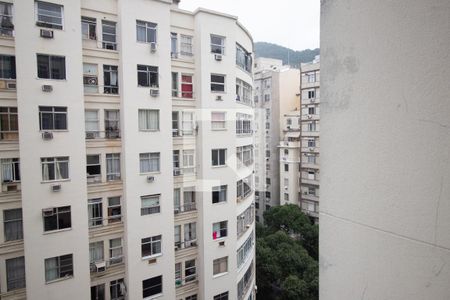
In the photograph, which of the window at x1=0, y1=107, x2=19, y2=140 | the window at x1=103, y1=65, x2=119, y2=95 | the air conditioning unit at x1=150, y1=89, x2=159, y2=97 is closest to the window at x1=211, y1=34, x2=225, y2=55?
the air conditioning unit at x1=150, y1=89, x2=159, y2=97

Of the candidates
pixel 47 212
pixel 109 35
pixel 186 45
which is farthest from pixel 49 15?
pixel 47 212

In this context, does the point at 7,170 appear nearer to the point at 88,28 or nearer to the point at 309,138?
the point at 88,28

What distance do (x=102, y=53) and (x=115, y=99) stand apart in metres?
1.62

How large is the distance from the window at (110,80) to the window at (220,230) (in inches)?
254

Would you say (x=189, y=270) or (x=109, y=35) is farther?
(x=189, y=270)

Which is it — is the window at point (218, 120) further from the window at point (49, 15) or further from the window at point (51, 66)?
the window at point (49, 15)

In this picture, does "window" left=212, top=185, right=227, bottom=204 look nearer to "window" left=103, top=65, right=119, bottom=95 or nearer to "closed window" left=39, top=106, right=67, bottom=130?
"window" left=103, top=65, right=119, bottom=95

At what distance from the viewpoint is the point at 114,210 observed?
1019cm

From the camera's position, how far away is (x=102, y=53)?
978 centimetres

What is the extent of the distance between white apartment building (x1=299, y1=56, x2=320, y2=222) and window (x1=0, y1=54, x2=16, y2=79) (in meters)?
22.4

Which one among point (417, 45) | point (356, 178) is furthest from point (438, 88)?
point (356, 178)

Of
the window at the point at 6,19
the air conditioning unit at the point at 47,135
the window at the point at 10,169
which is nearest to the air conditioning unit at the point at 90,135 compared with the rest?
the air conditioning unit at the point at 47,135

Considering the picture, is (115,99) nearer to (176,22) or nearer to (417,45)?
(176,22)

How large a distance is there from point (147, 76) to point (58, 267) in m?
7.07
